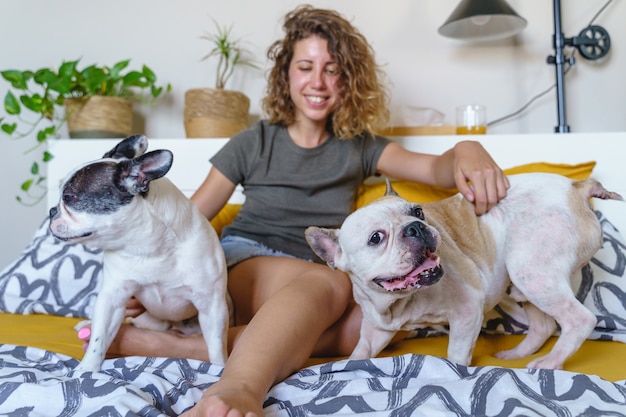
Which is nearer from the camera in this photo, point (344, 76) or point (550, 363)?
point (550, 363)

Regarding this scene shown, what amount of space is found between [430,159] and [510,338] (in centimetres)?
49

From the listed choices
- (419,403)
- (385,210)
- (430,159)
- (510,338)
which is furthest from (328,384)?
(430,159)

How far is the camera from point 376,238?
3.05ft

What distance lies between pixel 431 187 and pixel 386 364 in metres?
0.81

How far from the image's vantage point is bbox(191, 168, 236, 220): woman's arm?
62.0 inches

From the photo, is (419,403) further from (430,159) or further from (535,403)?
(430,159)

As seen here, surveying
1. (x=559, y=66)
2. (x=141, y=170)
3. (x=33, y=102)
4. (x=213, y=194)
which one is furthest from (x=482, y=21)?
(x=33, y=102)

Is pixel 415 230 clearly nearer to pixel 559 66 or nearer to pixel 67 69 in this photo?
pixel 559 66

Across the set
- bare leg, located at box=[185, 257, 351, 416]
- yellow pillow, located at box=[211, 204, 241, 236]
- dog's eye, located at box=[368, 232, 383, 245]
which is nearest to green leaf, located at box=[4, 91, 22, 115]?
yellow pillow, located at box=[211, 204, 241, 236]

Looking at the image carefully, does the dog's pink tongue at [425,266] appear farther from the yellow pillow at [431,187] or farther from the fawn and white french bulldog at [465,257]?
the yellow pillow at [431,187]

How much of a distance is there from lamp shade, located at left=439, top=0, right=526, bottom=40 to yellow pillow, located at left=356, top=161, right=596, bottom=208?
0.52 m

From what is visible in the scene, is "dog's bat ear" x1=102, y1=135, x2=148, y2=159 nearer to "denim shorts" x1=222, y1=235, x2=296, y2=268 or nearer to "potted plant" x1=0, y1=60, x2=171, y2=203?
"denim shorts" x1=222, y1=235, x2=296, y2=268

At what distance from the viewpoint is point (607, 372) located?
103cm

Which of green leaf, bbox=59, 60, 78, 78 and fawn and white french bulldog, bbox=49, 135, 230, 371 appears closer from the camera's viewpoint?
fawn and white french bulldog, bbox=49, 135, 230, 371
